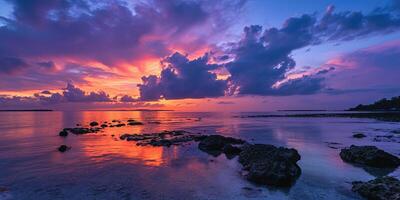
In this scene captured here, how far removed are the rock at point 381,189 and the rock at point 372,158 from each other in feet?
29.0

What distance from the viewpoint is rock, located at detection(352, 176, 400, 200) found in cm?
1477

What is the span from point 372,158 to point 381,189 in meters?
10.1

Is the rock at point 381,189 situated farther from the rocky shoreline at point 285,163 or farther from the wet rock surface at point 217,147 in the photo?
the wet rock surface at point 217,147

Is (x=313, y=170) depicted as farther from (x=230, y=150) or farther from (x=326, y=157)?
(x=230, y=150)

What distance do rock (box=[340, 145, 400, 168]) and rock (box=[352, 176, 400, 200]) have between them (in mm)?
8852

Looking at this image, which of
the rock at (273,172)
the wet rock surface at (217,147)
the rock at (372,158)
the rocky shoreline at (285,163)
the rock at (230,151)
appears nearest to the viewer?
the rocky shoreline at (285,163)

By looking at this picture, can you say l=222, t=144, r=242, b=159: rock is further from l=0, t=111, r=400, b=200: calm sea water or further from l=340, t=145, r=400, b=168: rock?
l=340, t=145, r=400, b=168: rock

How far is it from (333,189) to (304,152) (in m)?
14.8

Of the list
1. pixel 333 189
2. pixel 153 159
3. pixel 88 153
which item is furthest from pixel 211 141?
pixel 333 189

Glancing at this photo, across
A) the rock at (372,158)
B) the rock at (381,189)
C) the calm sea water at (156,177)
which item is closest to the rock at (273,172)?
the calm sea water at (156,177)

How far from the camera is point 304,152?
31.9 metres

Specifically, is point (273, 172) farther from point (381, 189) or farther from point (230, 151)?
point (230, 151)

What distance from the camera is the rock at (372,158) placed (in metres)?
24.0

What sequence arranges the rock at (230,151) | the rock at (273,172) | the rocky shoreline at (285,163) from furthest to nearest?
the rock at (230,151) < the rock at (273,172) < the rocky shoreline at (285,163)
